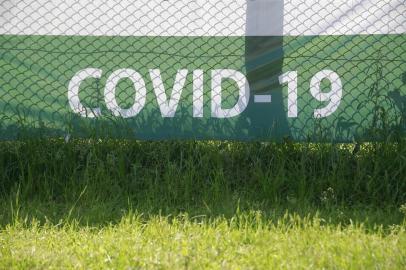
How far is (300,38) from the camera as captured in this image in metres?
4.11

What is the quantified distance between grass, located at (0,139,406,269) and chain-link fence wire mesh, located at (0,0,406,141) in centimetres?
15

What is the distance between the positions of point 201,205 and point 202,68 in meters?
0.98

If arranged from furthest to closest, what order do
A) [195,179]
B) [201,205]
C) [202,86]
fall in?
[202,86], [195,179], [201,205]

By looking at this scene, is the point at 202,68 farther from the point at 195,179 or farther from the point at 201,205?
the point at 201,205

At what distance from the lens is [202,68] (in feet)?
13.6

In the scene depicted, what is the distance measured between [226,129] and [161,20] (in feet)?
2.88

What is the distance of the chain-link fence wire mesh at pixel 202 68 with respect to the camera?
4.06 meters

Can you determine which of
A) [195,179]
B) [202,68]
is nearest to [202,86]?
[202,68]

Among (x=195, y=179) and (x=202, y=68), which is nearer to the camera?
(x=195, y=179)

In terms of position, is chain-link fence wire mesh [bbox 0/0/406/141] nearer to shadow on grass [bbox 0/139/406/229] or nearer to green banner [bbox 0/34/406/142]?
green banner [bbox 0/34/406/142]

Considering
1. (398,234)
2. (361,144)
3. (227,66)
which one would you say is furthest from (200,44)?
(398,234)

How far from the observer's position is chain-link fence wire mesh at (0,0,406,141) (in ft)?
13.3

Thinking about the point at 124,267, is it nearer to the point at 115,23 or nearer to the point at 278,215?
the point at 278,215

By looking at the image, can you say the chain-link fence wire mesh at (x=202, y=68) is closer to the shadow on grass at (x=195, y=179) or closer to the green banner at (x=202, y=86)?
the green banner at (x=202, y=86)
